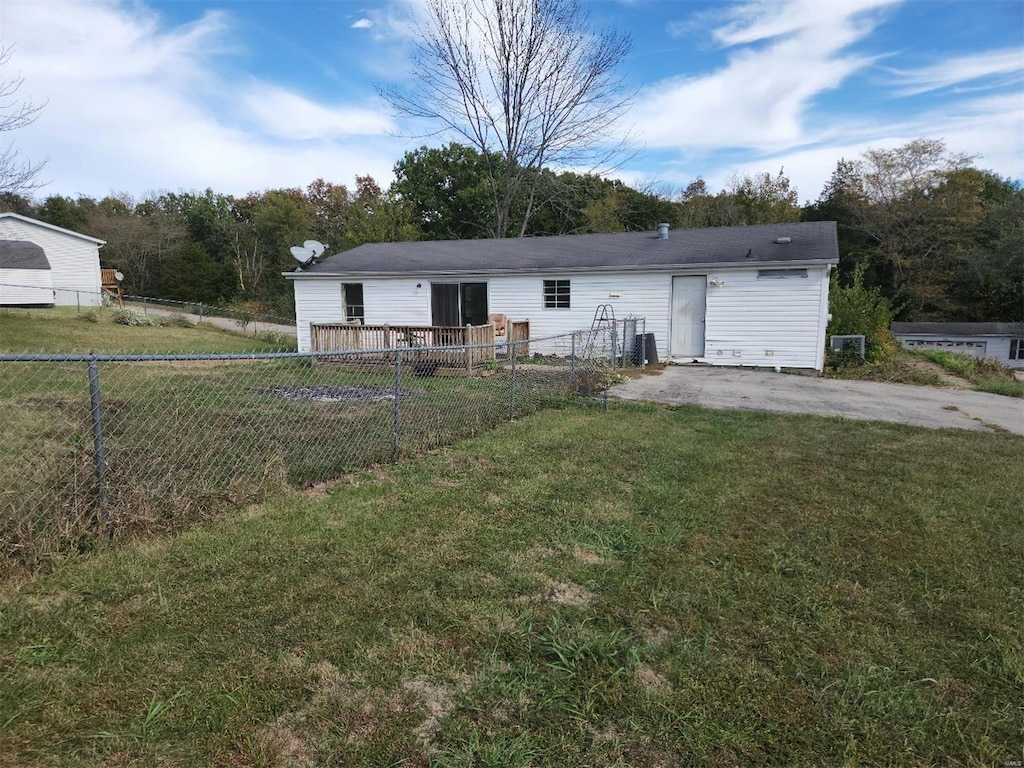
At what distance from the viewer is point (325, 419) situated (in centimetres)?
659

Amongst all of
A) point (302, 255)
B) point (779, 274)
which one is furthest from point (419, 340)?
point (779, 274)

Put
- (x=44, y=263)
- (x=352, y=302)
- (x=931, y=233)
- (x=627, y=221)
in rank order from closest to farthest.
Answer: (x=352, y=302)
(x=44, y=263)
(x=931, y=233)
(x=627, y=221)

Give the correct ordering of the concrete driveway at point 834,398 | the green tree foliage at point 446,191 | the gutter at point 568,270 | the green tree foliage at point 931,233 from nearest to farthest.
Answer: the concrete driveway at point 834,398 < the gutter at point 568,270 < the green tree foliage at point 931,233 < the green tree foliage at point 446,191

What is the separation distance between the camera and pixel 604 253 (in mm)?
15672

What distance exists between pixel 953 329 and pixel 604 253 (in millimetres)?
23454

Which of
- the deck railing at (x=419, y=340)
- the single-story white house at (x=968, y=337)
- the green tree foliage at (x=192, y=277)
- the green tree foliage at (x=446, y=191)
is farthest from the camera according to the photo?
the green tree foliage at (x=192, y=277)

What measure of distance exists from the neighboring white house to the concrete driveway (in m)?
25.2

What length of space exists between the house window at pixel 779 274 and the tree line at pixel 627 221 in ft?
49.6

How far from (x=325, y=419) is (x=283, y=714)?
16.1 ft

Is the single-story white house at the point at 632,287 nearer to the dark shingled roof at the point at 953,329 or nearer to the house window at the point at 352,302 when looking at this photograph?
the house window at the point at 352,302

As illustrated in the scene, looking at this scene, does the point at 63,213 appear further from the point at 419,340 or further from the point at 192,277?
the point at 419,340

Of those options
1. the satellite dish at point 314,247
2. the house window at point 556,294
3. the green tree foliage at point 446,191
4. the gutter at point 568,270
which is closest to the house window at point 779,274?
the gutter at point 568,270

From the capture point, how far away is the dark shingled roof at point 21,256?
24.9 m

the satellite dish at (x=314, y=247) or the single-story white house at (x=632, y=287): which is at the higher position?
the satellite dish at (x=314, y=247)
